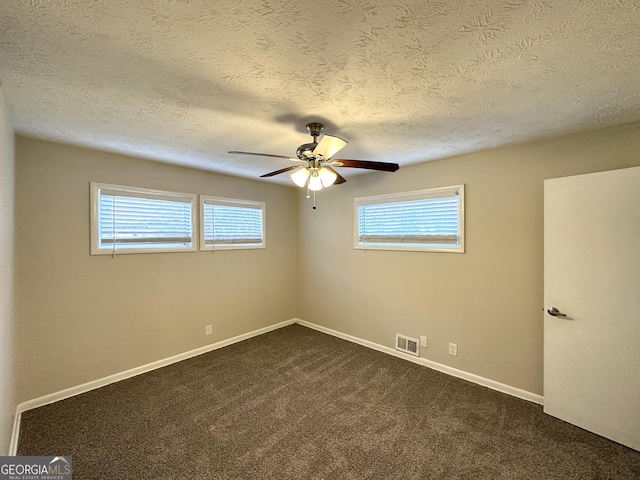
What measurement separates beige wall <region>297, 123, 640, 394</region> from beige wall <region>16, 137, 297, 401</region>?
1928 mm

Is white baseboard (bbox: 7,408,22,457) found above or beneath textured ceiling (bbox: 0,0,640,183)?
beneath

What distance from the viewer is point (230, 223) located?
3.87 meters

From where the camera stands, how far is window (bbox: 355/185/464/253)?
9.84 feet

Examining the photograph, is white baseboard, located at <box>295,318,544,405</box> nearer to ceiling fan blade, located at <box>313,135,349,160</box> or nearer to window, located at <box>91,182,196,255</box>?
window, located at <box>91,182,196,255</box>

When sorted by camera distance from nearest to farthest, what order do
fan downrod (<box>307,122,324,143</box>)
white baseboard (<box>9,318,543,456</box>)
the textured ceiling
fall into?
1. the textured ceiling
2. fan downrod (<box>307,122,324,143</box>)
3. white baseboard (<box>9,318,543,456</box>)

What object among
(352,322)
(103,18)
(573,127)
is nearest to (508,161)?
(573,127)

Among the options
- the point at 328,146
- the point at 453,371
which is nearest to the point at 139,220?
the point at 328,146

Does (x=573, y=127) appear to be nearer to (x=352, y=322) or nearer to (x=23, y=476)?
(x=352, y=322)

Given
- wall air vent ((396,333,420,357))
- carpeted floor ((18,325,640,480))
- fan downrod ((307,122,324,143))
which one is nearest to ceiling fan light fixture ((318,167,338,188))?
fan downrod ((307,122,324,143))

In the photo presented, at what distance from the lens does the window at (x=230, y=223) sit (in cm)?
360

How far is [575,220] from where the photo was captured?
216 centimetres

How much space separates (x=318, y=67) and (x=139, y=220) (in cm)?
262

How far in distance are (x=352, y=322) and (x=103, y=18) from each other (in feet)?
12.4

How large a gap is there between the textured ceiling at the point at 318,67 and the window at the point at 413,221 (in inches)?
34.3
